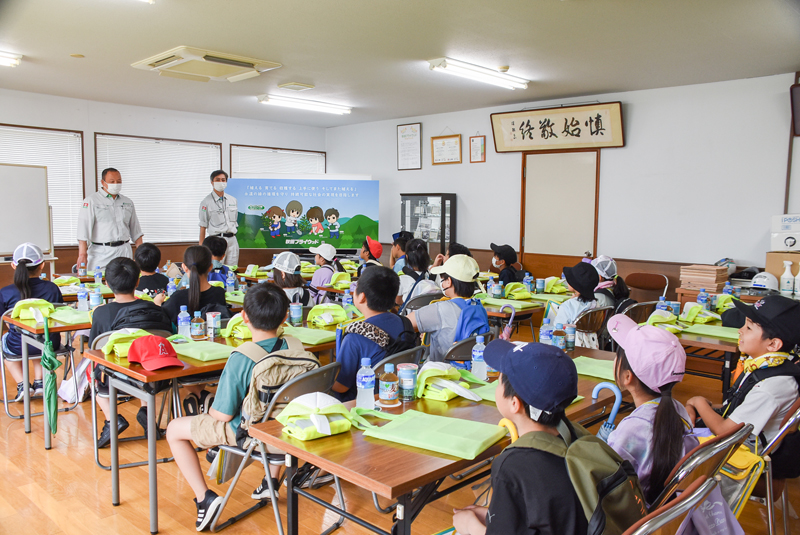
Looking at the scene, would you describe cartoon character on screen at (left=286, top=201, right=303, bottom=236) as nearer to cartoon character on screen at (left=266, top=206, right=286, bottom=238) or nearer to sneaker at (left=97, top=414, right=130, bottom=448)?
→ cartoon character on screen at (left=266, top=206, right=286, bottom=238)

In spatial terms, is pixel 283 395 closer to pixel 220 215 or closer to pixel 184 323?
pixel 184 323

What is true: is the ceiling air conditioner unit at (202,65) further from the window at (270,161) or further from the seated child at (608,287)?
the seated child at (608,287)

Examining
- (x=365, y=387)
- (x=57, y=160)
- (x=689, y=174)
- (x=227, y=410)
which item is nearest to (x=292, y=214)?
(x=57, y=160)

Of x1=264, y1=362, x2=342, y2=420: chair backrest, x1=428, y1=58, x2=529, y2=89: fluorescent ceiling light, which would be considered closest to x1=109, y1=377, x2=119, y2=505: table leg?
x1=264, y1=362, x2=342, y2=420: chair backrest

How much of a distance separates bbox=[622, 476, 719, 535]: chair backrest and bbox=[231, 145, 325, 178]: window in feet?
29.0

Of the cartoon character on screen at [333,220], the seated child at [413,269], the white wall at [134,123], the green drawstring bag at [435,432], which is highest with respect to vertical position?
the white wall at [134,123]

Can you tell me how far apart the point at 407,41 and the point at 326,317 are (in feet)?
9.44

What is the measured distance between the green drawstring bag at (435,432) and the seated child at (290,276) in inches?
92.5

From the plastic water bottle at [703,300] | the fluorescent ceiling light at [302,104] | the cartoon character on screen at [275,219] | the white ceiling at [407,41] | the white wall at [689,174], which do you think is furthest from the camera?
the cartoon character on screen at [275,219]

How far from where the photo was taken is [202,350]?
2.85 metres

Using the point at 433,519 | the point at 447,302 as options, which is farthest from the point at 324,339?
the point at 433,519

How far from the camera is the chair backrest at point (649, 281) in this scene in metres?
7.02

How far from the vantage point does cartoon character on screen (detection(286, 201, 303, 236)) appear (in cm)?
954

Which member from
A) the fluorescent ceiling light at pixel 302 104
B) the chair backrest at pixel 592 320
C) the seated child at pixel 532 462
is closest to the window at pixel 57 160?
the fluorescent ceiling light at pixel 302 104
